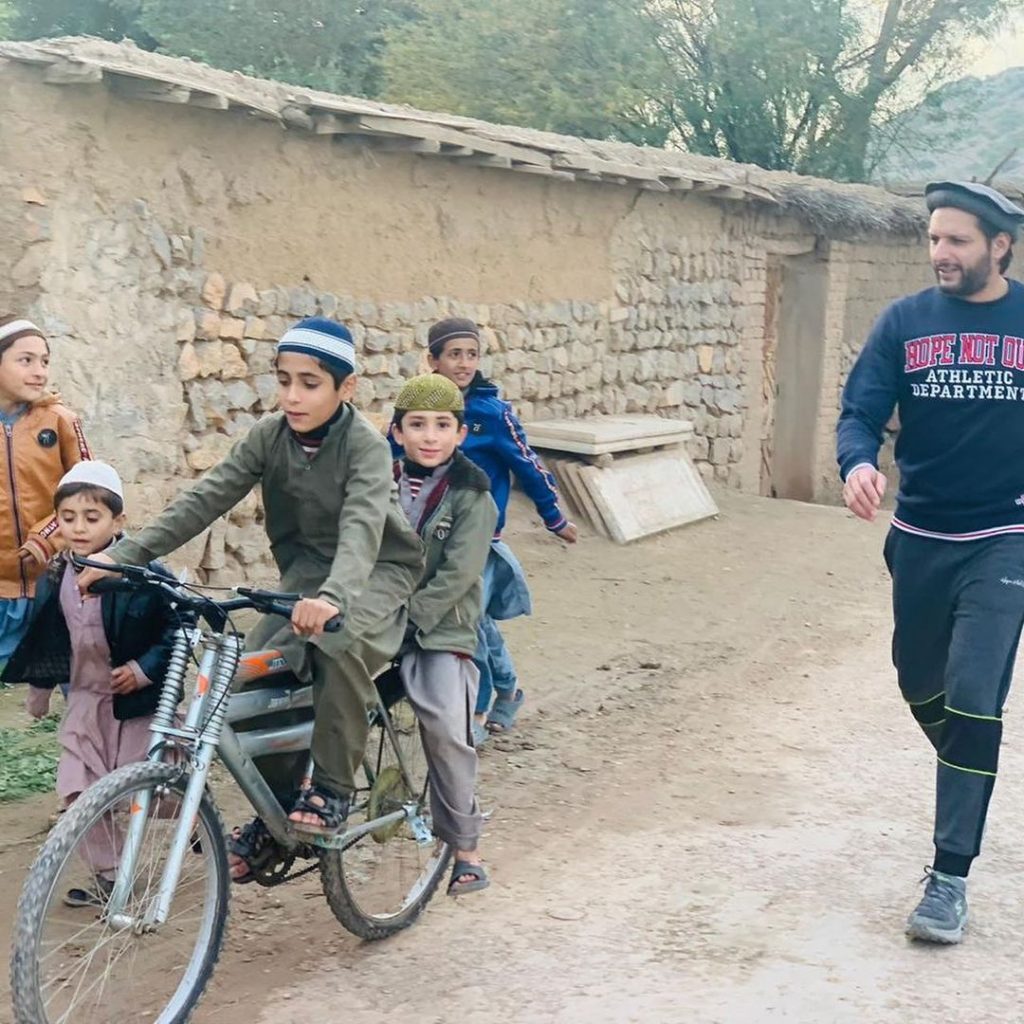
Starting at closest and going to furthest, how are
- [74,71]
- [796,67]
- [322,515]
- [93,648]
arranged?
1. [322,515]
2. [93,648]
3. [74,71]
4. [796,67]

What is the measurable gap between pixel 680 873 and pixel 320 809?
4.44 ft

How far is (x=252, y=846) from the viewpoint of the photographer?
11.5ft

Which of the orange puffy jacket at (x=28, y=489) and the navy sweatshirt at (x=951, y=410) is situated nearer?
the navy sweatshirt at (x=951, y=410)

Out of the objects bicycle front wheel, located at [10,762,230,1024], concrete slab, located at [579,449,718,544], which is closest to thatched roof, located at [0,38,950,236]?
concrete slab, located at [579,449,718,544]

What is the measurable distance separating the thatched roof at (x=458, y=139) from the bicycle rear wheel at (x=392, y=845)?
11.9 ft

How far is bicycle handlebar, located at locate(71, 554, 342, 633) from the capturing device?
9.98 feet

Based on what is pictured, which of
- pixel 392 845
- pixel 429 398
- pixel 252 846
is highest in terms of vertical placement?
pixel 429 398

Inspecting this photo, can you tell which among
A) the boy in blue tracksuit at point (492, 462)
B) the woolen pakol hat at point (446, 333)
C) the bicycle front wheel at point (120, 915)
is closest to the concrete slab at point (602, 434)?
the boy in blue tracksuit at point (492, 462)

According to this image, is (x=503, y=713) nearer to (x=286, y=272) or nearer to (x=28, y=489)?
(x=28, y=489)

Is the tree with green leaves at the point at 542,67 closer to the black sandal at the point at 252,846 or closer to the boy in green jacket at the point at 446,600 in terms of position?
the boy in green jacket at the point at 446,600

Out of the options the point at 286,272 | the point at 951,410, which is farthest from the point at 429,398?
the point at 286,272

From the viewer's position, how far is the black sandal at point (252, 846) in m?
3.49

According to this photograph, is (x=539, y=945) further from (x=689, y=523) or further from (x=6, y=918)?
(x=689, y=523)

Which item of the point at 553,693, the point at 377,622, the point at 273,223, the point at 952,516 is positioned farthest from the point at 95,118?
the point at 952,516
